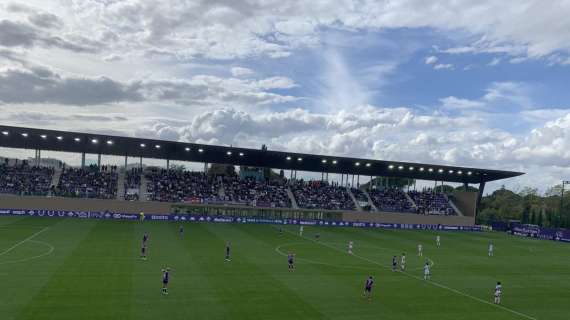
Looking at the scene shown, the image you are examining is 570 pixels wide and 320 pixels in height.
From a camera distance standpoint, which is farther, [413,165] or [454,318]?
[413,165]

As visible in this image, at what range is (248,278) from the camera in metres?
31.7

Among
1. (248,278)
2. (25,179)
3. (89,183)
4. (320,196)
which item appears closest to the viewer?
(248,278)

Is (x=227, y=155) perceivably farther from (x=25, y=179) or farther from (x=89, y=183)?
(x=25, y=179)

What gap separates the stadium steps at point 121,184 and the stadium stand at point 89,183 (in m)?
0.50

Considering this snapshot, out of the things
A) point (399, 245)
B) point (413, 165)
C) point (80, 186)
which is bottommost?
point (399, 245)

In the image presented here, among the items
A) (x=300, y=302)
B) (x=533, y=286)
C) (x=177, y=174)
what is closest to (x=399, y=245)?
(x=533, y=286)

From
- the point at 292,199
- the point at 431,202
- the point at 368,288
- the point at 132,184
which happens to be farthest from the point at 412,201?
the point at 368,288

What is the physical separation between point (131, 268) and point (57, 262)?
222 inches

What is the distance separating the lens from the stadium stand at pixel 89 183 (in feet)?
228

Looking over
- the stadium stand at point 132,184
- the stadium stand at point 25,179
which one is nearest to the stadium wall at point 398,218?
the stadium stand at point 132,184

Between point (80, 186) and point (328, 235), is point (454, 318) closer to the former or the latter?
point (328, 235)

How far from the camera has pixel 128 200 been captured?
230 ft

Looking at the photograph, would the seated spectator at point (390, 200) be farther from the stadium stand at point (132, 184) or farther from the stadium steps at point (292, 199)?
the stadium stand at point (132, 184)

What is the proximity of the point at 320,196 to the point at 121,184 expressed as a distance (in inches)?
1354
